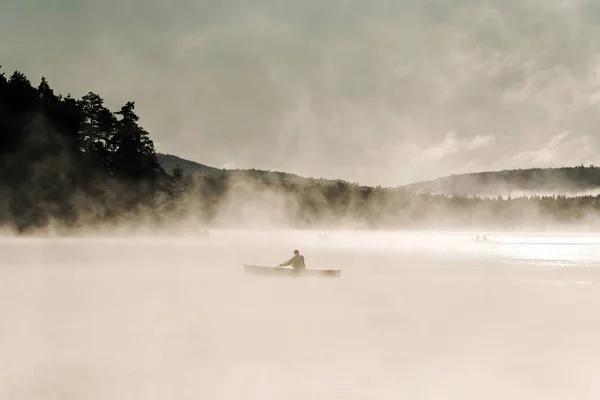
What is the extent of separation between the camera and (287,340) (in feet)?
69.1

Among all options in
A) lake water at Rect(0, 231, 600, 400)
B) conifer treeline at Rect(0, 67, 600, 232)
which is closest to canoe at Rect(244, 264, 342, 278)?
lake water at Rect(0, 231, 600, 400)

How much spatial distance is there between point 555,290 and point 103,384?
112 ft

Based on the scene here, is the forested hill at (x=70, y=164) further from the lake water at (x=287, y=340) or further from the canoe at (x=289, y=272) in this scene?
the canoe at (x=289, y=272)

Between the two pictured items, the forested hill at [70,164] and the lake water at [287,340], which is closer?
the lake water at [287,340]

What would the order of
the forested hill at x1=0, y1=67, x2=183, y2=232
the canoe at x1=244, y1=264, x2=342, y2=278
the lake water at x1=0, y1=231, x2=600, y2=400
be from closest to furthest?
the lake water at x1=0, y1=231, x2=600, y2=400, the canoe at x1=244, y1=264, x2=342, y2=278, the forested hill at x1=0, y1=67, x2=183, y2=232

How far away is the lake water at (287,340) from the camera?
15422 mm

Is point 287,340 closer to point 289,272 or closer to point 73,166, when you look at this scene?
point 289,272

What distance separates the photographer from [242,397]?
14.5 m

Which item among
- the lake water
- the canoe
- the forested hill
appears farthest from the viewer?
the forested hill

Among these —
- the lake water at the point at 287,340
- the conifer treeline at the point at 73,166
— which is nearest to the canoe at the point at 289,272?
the lake water at the point at 287,340

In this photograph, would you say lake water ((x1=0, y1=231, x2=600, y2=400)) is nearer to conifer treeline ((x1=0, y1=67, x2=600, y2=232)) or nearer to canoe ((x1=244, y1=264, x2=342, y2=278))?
canoe ((x1=244, y1=264, x2=342, y2=278))

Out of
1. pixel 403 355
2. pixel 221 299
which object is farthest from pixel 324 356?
pixel 221 299

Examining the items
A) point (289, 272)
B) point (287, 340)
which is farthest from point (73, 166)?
point (287, 340)

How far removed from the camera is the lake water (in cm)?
1542
